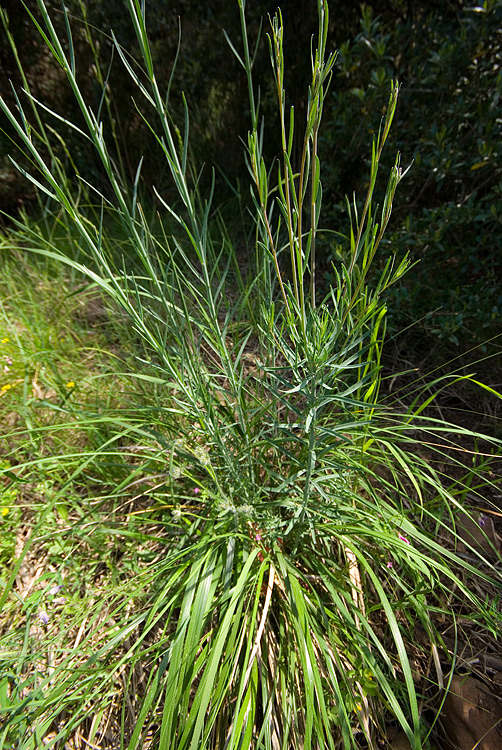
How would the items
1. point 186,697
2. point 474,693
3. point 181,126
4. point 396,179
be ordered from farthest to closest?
point 181,126
point 474,693
point 186,697
point 396,179

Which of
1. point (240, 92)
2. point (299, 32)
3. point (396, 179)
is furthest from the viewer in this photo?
point (240, 92)

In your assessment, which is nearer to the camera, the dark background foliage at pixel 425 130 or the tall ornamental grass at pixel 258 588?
the tall ornamental grass at pixel 258 588

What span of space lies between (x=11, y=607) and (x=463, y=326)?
1974 millimetres

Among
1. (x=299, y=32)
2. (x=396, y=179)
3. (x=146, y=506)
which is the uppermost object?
(x=299, y=32)

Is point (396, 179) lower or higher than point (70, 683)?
higher

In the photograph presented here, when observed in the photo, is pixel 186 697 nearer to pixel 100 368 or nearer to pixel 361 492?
pixel 361 492

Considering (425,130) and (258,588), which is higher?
(425,130)

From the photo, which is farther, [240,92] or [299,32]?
[240,92]

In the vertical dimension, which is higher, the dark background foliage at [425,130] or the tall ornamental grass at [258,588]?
the dark background foliage at [425,130]

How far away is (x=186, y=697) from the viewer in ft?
3.36

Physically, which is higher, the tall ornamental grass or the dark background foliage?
the dark background foliage

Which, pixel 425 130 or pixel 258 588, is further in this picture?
pixel 425 130

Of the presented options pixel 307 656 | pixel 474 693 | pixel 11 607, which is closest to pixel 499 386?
pixel 474 693

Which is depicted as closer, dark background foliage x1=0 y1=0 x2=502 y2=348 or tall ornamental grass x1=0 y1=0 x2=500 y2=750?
tall ornamental grass x1=0 y1=0 x2=500 y2=750
